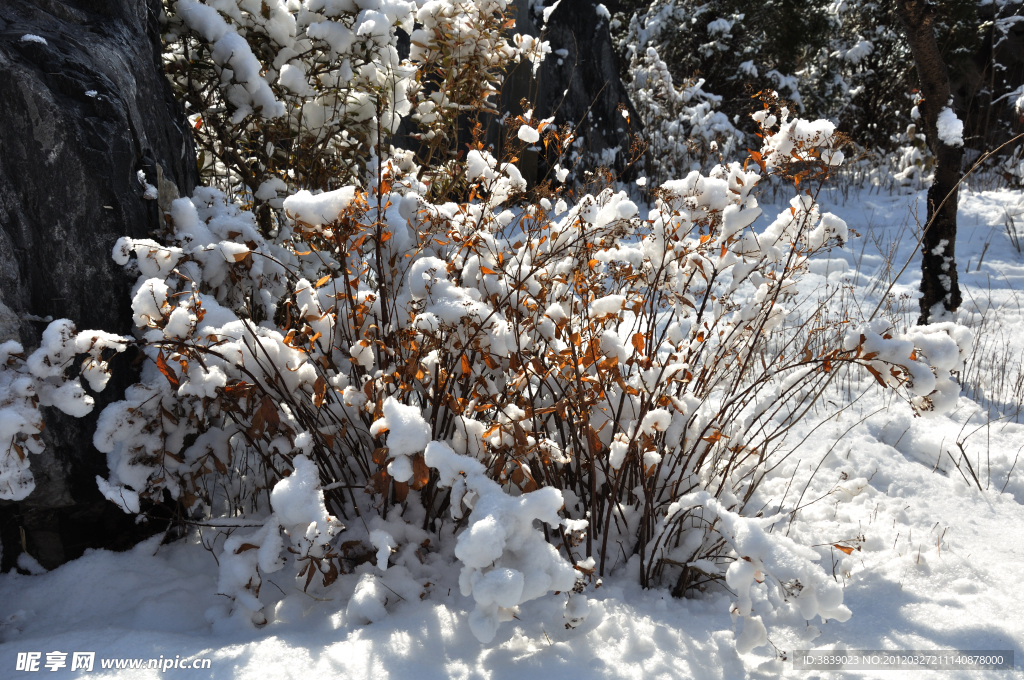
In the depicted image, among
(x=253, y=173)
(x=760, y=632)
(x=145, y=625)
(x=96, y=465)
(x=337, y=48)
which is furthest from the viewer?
(x=253, y=173)

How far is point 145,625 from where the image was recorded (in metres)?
1.51

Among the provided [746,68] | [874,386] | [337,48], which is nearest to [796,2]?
[746,68]

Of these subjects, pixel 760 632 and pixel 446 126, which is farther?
pixel 446 126

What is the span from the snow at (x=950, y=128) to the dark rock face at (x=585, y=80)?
13.5 feet

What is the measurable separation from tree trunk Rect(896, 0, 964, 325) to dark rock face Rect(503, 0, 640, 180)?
3999 mm

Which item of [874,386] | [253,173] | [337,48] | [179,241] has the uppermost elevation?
[337,48]

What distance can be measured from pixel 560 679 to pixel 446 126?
90.6 inches

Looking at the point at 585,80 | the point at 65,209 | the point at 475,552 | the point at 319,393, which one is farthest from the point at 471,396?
the point at 585,80

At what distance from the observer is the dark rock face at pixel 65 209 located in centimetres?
155

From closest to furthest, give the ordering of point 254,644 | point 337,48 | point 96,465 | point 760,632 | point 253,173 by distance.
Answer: point 760,632, point 254,644, point 96,465, point 337,48, point 253,173

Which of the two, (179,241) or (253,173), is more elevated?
(253,173)

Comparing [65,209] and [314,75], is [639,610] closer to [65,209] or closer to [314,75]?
[65,209]

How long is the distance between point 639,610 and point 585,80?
7197 mm

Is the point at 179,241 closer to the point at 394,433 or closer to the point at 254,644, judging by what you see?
the point at 394,433
